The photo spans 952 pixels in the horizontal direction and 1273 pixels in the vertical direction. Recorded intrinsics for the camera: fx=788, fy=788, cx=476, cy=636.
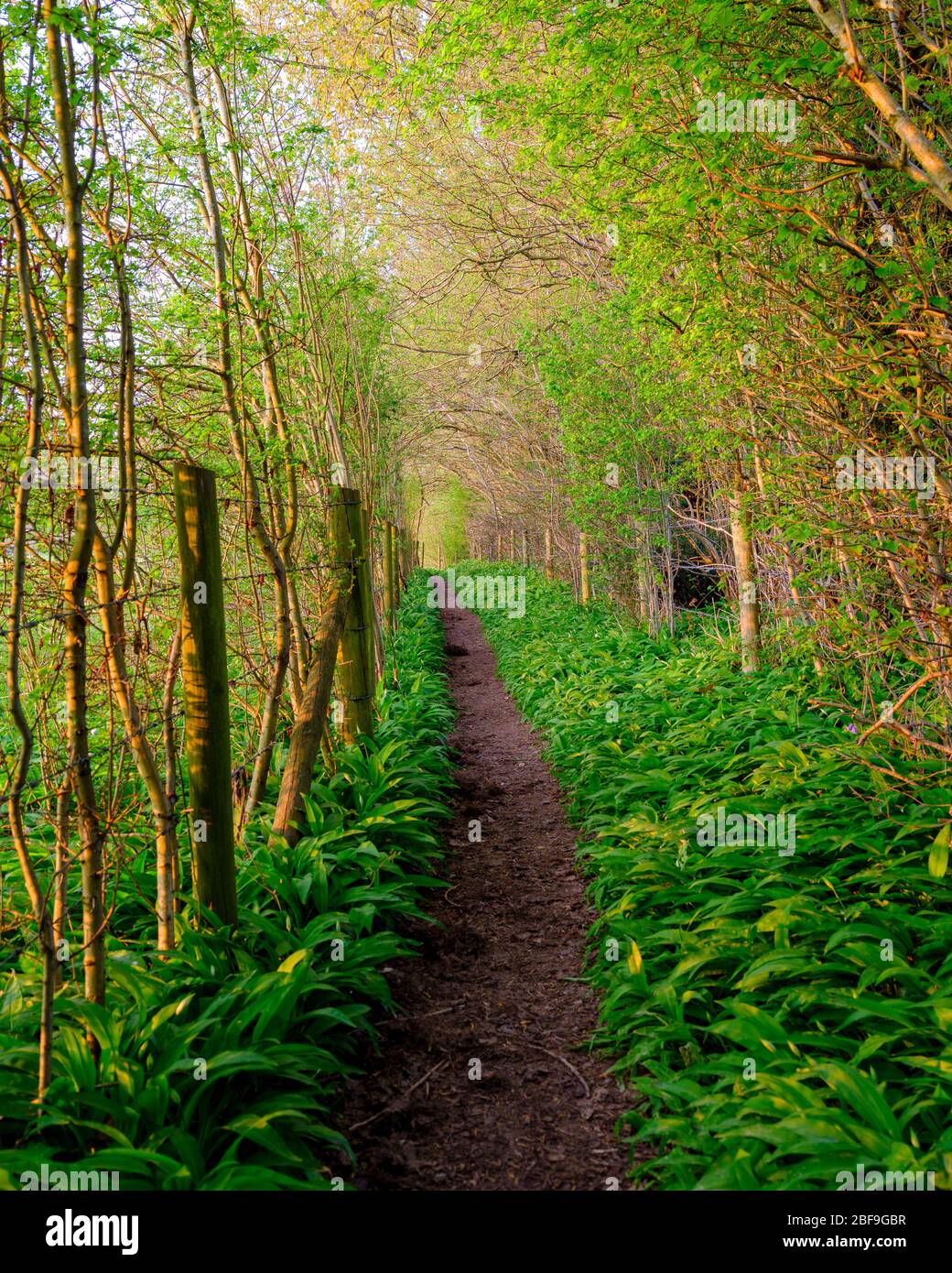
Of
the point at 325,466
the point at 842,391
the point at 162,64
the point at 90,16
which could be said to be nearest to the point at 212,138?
the point at 162,64

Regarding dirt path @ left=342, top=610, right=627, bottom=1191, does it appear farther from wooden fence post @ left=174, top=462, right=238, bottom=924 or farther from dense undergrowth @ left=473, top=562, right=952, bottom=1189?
wooden fence post @ left=174, top=462, right=238, bottom=924

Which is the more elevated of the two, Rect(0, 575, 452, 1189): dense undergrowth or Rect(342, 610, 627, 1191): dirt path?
Rect(0, 575, 452, 1189): dense undergrowth

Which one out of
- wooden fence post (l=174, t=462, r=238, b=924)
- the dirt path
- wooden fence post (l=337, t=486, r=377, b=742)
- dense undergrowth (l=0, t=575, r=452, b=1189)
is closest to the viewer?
dense undergrowth (l=0, t=575, r=452, b=1189)

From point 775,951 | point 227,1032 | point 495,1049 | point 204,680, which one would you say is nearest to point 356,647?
point 204,680

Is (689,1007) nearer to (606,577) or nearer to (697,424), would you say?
(697,424)

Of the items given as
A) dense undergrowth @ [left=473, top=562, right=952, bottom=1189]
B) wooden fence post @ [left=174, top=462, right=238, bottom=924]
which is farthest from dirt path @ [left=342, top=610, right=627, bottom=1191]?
wooden fence post @ [left=174, top=462, right=238, bottom=924]

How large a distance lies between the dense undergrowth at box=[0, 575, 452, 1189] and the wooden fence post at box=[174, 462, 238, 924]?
1.06ft

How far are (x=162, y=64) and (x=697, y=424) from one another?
14.1ft

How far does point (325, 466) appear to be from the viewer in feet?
19.6

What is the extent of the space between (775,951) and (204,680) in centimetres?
241

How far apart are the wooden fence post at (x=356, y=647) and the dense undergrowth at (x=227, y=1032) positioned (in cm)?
151

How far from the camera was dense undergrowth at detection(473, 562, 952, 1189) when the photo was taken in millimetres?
2256

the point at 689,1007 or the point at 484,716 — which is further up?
the point at 484,716

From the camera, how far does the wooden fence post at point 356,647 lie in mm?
5464
